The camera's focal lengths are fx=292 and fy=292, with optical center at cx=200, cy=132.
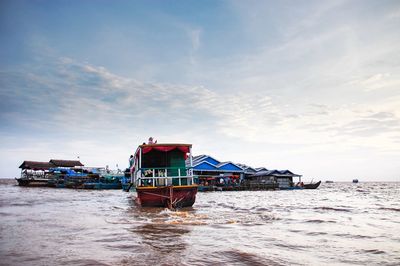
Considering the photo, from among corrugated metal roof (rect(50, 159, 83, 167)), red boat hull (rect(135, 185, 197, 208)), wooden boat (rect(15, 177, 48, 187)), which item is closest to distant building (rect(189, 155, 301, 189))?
corrugated metal roof (rect(50, 159, 83, 167))

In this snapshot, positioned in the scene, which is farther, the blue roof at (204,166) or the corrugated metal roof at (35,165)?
the corrugated metal roof at (35,165)

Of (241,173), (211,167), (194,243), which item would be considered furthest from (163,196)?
(241,173)

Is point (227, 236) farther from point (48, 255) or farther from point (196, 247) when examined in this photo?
point (48, 255)

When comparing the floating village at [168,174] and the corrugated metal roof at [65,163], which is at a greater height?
the corrugated metal roof at [65,163]

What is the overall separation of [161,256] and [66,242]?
2.58 meters

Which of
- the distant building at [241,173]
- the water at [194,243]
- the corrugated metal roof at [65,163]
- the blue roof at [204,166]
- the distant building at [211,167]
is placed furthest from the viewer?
the corrugated metal roof at [65,163]

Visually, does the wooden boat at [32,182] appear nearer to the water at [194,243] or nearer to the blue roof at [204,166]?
the blue roof at [204,166]

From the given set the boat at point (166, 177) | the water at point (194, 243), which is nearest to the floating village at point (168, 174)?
the boat at point (166, 177)

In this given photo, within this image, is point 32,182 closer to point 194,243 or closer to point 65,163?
point 65,163

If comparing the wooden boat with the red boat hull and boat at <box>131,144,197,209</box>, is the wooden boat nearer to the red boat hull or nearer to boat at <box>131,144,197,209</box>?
boat at <box>131,144,197,209</box>

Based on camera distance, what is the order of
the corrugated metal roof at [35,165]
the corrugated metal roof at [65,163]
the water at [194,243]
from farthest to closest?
1. the corrugated metal roof at [65,163]
2. the corrugated metal roof at [35,165]
3. the water at [194,243]

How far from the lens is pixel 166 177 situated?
13922mm

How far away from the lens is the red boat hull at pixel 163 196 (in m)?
14.1

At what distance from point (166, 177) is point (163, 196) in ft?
3.20
